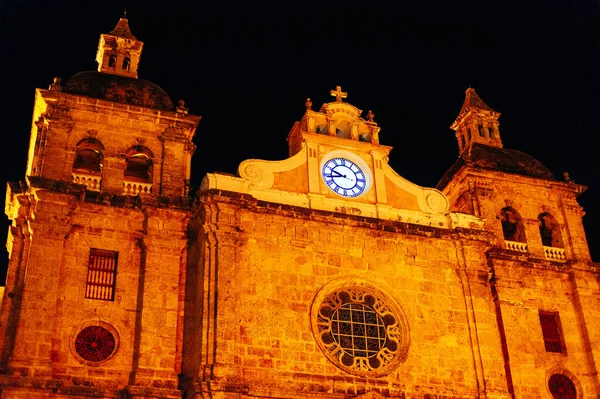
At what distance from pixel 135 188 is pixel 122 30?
Answer: 7.79m

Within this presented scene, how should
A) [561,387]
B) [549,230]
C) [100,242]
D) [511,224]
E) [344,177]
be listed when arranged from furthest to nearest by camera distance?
[549,230], [511,224], [344,177], [561,387], [100,242]

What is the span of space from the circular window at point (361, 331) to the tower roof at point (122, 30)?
12956 millimetres

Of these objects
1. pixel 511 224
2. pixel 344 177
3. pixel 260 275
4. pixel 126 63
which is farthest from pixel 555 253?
pixel 126 63

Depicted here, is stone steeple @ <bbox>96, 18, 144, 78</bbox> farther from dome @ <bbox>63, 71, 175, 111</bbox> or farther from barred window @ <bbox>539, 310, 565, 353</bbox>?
barred window @ <bbox>539, 310, 565, 353</bbox>

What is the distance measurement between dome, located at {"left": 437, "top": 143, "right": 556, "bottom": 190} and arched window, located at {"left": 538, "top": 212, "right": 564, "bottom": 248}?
1.61m

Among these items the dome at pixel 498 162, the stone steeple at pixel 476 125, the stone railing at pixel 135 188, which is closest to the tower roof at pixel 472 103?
the stone steeple at pixel 476 125

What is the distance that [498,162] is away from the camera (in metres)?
32.3

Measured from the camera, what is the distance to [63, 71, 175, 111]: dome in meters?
27.8

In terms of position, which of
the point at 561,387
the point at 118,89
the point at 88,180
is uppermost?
the point at 118,89

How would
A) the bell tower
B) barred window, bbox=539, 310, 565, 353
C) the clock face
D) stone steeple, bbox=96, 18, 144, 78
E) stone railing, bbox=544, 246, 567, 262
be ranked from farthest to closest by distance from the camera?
stone railing, bbox=544, 246, 567, 262
stone steeple, bbox=96, 18, 144, 78
barred window, bbox=539, 310, 565, 353
the clock face
the bell tower

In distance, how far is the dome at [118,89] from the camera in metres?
27.8

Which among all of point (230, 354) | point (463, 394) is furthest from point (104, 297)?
point (463, 394)

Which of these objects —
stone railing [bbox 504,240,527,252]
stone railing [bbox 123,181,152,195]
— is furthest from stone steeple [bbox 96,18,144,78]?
stone railing [bbox 504,240,527,252]

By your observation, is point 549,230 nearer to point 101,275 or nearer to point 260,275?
point 260,275
